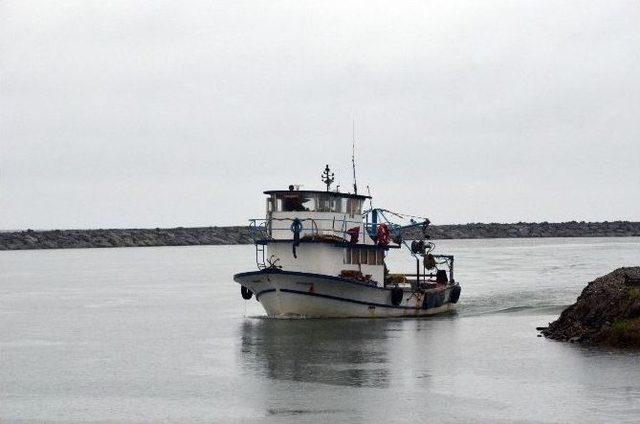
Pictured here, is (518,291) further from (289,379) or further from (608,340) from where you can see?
(289,379)

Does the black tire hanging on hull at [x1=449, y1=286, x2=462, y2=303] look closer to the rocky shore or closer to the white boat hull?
the white boat hull

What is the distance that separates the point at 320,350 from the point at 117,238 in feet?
415

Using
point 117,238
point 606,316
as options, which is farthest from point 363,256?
point 117,238

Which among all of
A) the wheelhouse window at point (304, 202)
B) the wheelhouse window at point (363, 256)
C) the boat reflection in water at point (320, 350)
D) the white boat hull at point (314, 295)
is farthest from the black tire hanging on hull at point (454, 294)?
the wheelhouse window at point (304, 202)

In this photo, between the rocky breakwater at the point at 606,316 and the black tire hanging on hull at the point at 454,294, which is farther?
the black tire hanging on hull at the point at 454,294

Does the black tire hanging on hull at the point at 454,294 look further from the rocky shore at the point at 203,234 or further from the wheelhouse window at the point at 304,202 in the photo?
the rocky shore at the point at 203,234

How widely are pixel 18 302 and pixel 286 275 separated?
17.9 m

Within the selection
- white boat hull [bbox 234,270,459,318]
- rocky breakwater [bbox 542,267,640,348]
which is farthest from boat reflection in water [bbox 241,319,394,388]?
rocky breakwater [bbox 542,267,640,348]

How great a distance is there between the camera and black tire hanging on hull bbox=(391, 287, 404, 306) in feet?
126

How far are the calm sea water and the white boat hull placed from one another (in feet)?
2.11

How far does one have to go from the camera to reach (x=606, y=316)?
29172mm

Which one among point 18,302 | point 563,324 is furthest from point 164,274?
point 563,324

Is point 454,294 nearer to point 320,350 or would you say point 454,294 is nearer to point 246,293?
point 246,293

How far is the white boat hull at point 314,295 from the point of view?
119ft
